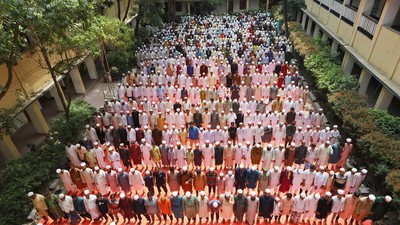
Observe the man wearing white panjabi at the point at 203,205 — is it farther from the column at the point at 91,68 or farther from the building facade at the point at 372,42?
the column at the point at 91,68

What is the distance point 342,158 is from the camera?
791 cm

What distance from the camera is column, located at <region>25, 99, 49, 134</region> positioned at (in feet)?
34.5

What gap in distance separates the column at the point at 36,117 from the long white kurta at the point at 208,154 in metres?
7.07

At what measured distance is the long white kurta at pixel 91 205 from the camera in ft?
21.4

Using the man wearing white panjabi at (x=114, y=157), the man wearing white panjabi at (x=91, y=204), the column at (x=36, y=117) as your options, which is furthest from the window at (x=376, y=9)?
the column at (x=36, y=117)

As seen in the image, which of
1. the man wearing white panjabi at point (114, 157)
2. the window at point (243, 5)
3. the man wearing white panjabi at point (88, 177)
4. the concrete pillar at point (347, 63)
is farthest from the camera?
the window at point (243, 5)

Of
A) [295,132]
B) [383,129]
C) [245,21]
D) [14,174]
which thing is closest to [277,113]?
[295,132]

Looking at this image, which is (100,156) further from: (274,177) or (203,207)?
(274,177)

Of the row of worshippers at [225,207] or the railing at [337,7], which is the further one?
the railing at [337,7]

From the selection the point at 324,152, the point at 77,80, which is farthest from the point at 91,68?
the point at 324,152

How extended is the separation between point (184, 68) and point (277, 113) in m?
6.50

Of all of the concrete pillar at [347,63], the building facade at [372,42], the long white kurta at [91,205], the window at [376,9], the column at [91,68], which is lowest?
the column at [91,68]

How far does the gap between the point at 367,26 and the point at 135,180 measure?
1073cm

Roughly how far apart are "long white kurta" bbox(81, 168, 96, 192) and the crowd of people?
35 mm
